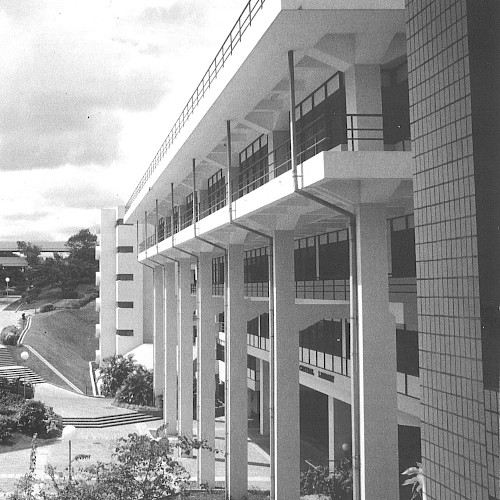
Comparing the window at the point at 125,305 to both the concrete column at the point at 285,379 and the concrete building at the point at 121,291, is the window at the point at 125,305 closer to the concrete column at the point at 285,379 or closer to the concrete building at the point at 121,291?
the concrete building at the point at 121,291

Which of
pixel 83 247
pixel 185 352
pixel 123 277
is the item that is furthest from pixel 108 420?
pixel 83 247

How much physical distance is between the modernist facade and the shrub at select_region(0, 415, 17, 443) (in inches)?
444

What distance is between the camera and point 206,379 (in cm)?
2908

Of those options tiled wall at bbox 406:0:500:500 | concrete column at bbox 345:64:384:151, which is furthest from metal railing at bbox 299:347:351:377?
tiled wall at bbox 406:0:500:500

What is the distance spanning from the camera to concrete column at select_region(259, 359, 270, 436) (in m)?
38.5

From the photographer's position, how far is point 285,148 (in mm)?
20875

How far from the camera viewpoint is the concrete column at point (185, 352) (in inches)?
1353

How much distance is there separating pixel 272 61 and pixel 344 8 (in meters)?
2.96

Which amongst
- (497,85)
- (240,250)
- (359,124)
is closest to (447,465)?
(497,85)

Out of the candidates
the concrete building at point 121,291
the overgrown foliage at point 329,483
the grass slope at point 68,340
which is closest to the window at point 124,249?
the concrete building at point 121,291

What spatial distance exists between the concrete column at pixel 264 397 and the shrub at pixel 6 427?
483 inches

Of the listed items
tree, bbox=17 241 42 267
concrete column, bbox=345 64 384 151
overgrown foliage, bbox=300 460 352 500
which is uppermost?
tree, bbox=17 241 42 267

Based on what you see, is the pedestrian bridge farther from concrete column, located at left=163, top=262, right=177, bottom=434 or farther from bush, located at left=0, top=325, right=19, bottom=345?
concrete column, located at left=163, top=262, right=177, bottom=434

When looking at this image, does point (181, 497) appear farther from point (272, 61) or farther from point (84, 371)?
point (84, 371)
